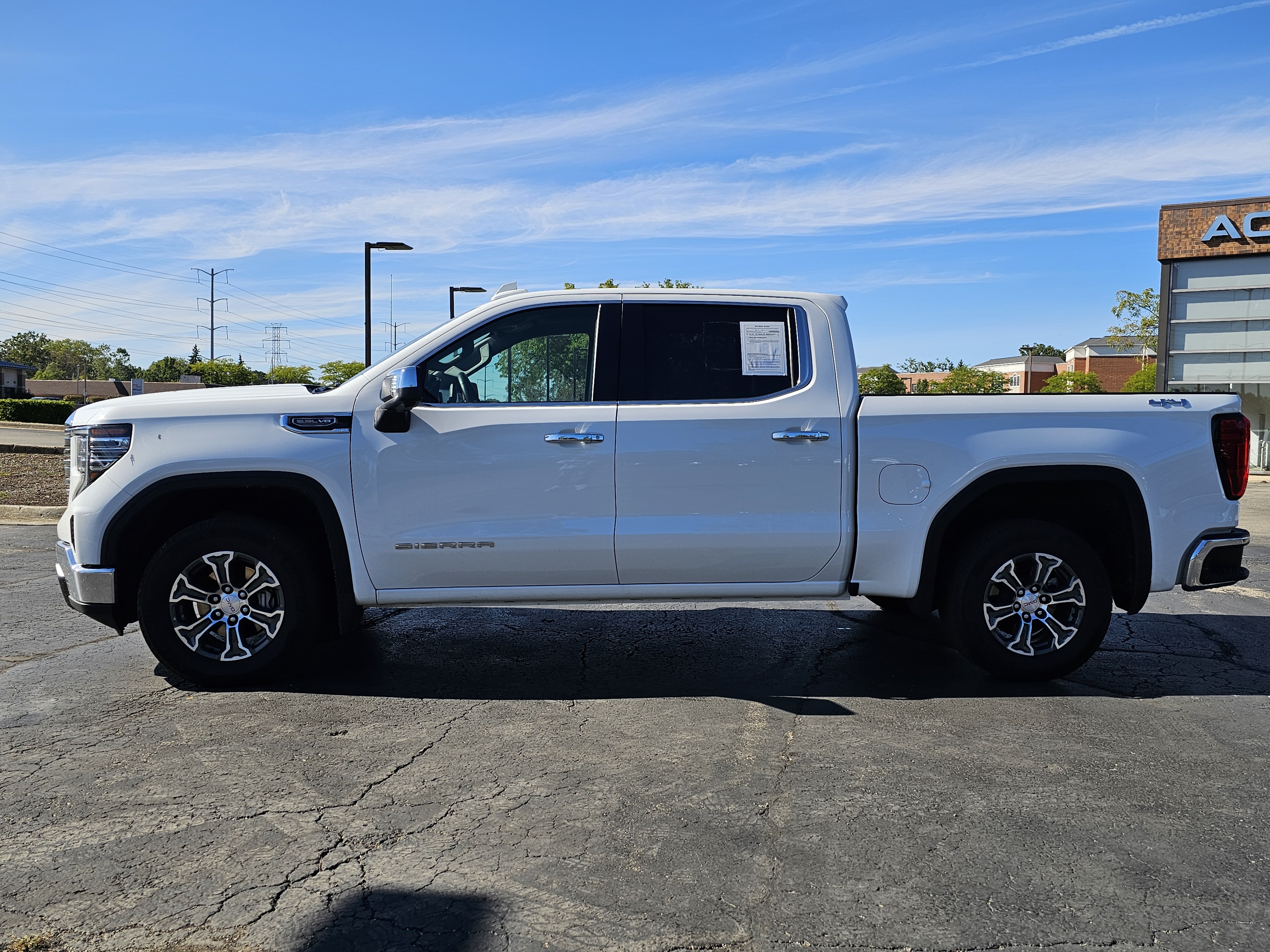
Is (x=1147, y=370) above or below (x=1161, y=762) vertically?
above

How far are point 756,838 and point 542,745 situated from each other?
123 cm

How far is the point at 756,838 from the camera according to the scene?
11.1ft

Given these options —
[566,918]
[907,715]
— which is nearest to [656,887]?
[566,918]

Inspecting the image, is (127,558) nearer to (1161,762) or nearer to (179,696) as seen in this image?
A: (179,696)

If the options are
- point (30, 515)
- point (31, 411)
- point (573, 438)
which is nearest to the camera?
point (573, 438)

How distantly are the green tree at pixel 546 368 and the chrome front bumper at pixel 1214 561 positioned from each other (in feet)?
10.6

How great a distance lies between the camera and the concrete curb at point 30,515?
12008 millimetres

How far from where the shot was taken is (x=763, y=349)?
17.4ft

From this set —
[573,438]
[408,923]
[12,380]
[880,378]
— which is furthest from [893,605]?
[12,380]

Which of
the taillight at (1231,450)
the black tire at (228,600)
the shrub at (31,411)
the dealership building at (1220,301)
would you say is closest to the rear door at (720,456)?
the black tire at (228,600)

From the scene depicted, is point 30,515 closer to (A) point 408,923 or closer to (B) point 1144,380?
(A) point 408,923

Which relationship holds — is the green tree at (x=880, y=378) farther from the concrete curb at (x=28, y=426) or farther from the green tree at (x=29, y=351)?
the green tree at (x=29, y=351)

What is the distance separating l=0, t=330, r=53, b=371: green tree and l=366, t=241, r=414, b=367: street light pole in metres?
153

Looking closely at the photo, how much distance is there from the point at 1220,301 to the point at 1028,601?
25382 millimetres
